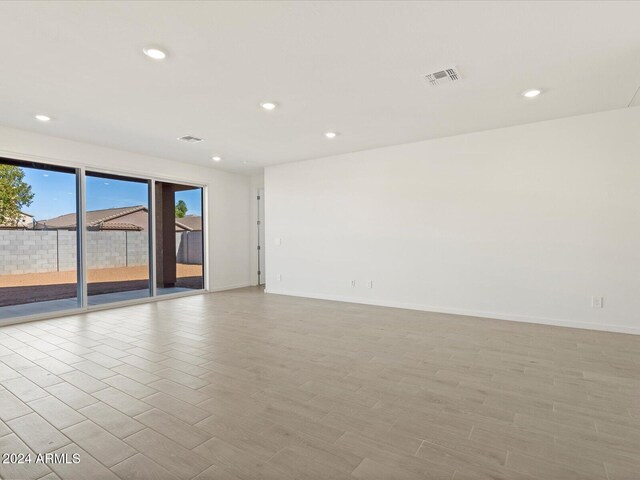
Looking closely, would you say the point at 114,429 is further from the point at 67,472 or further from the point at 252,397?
the point at 252,397

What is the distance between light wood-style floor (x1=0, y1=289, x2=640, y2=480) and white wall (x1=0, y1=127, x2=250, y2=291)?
254 cm

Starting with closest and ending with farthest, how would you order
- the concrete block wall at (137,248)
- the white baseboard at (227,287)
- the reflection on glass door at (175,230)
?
1. the concrete block wall at (137,248)
2. the reflection on glass door at (175,230)
3. the white baseboard at (227,287)

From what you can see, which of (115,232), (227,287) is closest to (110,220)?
(115,232)

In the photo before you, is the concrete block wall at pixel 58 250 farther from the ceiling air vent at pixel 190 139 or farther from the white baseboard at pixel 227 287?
the ceiling air vent at pixel 190 139

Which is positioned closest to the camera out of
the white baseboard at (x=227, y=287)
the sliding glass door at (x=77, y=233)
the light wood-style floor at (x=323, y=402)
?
the light wood-style floor at (x=323, y=402)

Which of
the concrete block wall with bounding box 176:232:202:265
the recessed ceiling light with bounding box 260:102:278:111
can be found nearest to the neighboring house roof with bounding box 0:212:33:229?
the concrete block wall with bounding box 176:232:202:265

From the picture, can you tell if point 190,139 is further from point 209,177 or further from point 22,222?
point 22,222

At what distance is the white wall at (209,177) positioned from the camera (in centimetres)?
469

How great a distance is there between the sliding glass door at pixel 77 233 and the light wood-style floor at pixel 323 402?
1.22 metres

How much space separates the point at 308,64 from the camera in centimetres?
288

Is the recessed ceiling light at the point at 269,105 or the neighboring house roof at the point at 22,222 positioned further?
the neighboring house roof at the point at 22,222

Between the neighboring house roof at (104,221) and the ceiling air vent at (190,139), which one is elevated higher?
the ceiling air vent at (190,139)

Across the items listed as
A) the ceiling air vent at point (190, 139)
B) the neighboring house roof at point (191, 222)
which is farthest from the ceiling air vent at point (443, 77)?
the neighboring house roof at point (191, 222)

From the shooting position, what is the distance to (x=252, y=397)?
2459mm
